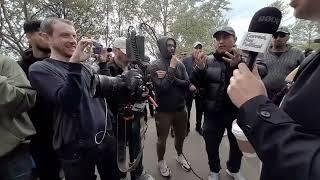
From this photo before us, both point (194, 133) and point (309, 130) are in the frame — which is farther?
point (194, 133)

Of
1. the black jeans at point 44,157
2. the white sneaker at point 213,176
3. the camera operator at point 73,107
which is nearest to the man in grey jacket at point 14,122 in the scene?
Answer: the camera operator at point 73,107

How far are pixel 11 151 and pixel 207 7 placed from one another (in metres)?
25.7

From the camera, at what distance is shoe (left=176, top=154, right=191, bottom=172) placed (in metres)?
4.41

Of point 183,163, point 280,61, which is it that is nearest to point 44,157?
point 183,163

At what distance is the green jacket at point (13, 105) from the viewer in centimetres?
204

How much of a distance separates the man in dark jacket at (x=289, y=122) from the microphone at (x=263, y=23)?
0.12 m

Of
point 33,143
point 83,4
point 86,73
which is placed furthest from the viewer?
point 83,4

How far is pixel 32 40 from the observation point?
9.72 feet

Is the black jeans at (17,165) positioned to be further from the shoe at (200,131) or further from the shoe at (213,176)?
the shoe at (200,131)

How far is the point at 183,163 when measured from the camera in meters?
4.52

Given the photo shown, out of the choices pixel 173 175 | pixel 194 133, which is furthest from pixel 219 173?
pixel 194 133

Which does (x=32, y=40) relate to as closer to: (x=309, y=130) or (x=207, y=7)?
(x=309, y=130)

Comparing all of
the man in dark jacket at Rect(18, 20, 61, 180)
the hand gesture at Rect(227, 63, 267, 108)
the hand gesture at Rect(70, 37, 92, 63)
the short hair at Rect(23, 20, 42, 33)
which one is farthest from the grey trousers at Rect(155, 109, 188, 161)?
the hand gesture at Rect(227, 63, 267, 108)

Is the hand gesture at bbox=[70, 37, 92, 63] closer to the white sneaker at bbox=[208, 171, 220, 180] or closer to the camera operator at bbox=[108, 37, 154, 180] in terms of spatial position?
the camera operator at bbox=[108, 37, 154, 180]
